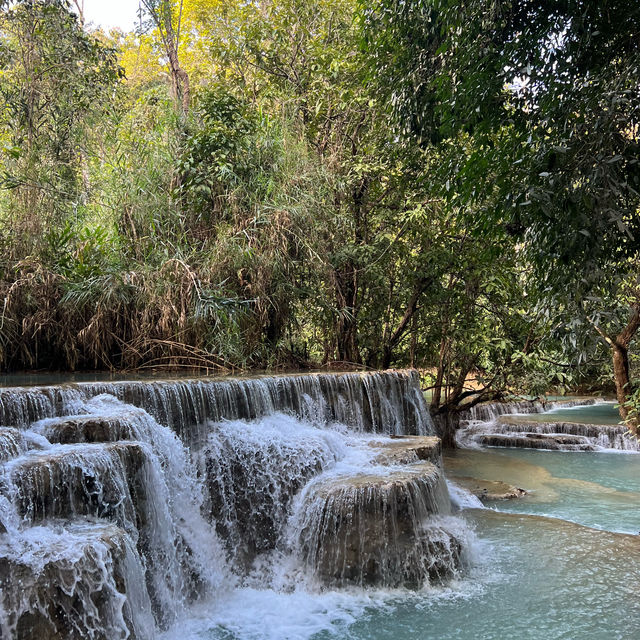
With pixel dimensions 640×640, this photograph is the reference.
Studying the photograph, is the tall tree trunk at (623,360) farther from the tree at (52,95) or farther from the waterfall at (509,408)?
the tree at (52,95)

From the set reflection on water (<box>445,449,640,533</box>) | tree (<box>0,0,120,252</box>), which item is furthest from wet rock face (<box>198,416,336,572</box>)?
tree (<box>0,0,120,252</box>)

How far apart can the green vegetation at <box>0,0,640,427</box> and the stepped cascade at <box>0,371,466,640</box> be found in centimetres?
183

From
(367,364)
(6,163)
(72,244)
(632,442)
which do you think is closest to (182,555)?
(72,244)

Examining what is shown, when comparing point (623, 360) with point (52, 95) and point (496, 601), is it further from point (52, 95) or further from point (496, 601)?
point (52, 95)

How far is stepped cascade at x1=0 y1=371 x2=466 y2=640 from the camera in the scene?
10.6ft

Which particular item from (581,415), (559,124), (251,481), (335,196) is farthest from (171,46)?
(581,415)

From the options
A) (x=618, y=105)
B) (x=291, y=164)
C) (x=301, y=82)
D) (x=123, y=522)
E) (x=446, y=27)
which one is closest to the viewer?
(x=618, y=105)

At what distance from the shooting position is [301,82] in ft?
34.5

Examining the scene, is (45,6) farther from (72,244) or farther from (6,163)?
(72,244)

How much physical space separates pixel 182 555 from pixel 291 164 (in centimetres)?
597

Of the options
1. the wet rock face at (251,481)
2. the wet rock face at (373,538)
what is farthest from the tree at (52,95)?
the wet rock face at (373,538)

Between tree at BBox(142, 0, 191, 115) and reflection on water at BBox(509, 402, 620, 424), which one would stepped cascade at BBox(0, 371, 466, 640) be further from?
reflection on water at BBox(509, 402, 620, 424)

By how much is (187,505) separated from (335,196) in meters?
6.45

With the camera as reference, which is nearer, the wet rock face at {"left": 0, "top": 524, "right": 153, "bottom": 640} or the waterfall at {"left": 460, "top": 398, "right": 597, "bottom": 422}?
the wet rock face at {"left": 0, "top": 524, "right": 153, "bottom": 640}
